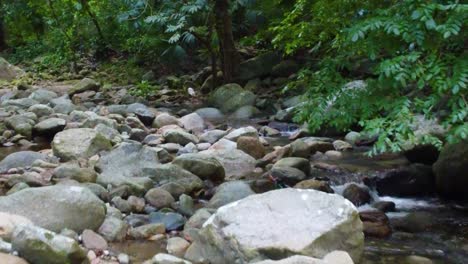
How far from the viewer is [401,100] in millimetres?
2979

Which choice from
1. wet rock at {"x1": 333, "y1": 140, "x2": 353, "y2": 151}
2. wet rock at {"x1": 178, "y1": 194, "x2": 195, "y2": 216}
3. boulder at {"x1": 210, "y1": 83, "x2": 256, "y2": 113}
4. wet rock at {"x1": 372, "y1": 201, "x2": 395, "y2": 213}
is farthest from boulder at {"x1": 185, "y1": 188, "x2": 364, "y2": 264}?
boulder at {"x1": 210, "y1": 83, "x2": 256, "y2": 113}

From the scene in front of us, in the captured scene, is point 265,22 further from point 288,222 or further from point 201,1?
point 288,222

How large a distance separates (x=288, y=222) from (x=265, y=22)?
8703 mm

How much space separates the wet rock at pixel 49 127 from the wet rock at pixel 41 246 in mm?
4366

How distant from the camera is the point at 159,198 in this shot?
15.1 feet

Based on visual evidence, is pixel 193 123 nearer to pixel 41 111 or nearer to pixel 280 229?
pixel 41 111

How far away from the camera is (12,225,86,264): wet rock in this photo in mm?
3020

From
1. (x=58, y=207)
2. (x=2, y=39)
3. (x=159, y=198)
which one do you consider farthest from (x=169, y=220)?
(x=2, y=39)

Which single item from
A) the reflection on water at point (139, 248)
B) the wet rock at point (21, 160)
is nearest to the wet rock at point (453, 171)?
the reflection on water at point (139, 248)

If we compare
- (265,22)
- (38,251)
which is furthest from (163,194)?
(265,22)

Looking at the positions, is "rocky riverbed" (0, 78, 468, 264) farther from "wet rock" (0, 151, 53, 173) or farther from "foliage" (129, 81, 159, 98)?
"foliage" (129, 81, 159, 98)

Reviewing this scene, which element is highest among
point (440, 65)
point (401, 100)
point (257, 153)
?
point (440, 65)

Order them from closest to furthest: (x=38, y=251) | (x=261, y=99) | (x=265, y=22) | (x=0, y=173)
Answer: (x=38, y=251) → (x=0, y=173) → (x=261, y=99) → (x=265, y=22)

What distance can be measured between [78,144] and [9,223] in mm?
2808
